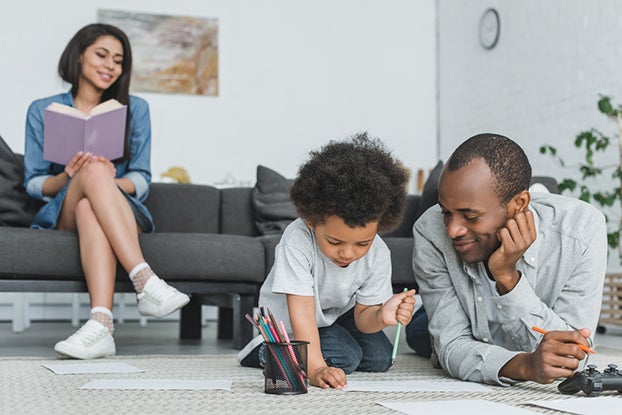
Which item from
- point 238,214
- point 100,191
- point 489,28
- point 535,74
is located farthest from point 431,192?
point 489,28

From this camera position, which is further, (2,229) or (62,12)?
(62,12)

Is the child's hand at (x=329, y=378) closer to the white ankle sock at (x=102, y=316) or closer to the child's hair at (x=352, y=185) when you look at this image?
the child's hair at (x=352, y=185)

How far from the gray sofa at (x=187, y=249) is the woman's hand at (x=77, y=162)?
0.20 m

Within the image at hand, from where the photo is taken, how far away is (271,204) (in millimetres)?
3096

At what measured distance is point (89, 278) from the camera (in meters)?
2.29

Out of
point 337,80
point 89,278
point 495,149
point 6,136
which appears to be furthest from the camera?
point 337,80

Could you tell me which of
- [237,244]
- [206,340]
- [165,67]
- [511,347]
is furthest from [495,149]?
[165,67]

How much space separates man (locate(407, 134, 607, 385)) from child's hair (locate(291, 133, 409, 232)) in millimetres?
113

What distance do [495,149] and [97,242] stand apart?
1275 mm

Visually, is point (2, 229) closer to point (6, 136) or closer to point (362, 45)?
point (6, 136)

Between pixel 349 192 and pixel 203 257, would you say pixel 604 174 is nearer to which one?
pixel 203 257

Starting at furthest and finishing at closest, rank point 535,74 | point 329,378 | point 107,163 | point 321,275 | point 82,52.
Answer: point 535,74 < point 82,52 < point 107,163 < point 321,275 < point 329,378

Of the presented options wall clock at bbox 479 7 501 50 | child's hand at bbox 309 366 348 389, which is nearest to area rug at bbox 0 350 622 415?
child's hand at bbox 309 366 348 389

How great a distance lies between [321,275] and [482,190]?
0.42 meters
